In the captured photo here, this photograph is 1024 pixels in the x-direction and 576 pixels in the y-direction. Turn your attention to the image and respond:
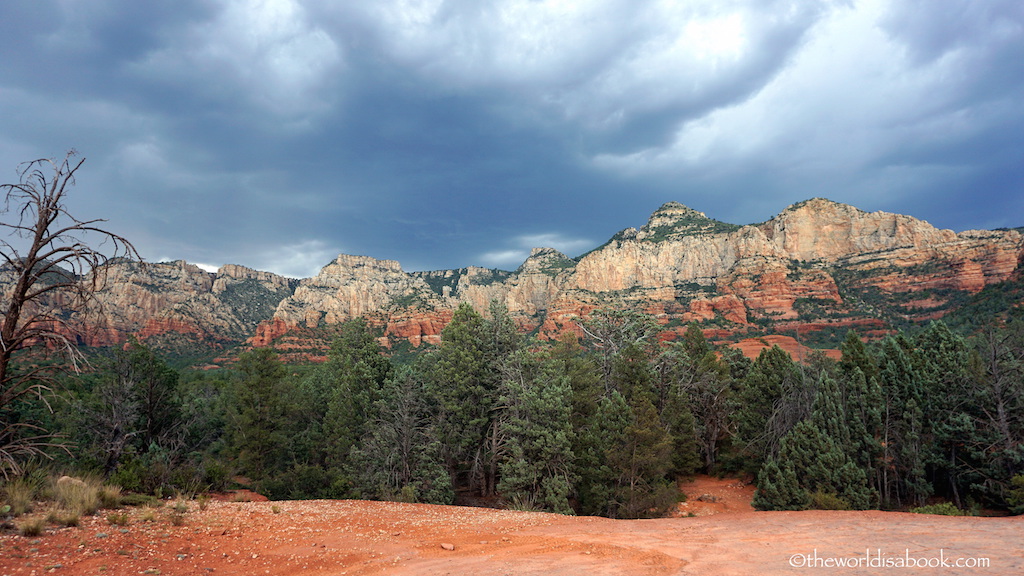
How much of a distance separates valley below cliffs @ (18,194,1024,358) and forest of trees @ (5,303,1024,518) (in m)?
74.2

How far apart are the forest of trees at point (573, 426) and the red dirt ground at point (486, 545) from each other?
19.8 feet

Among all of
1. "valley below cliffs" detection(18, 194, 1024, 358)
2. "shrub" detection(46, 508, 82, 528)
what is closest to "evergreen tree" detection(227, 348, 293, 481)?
"shrub" detection(46, 508, 82, 528)

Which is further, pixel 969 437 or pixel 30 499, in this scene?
pixel 969 437

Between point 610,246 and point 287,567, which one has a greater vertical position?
point 610,246

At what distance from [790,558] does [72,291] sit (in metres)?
12.6

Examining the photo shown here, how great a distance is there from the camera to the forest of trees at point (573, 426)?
61.2 ft

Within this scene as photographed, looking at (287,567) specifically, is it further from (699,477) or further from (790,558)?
(699,477)

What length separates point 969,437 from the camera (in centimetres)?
2023

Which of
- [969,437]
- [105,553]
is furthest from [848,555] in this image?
[969,437]

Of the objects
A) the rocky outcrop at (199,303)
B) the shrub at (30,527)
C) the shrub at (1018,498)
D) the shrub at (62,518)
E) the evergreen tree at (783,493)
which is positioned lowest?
the evergreen tree at (783,493)

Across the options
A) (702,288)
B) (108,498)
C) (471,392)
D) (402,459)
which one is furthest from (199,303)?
(702,288)

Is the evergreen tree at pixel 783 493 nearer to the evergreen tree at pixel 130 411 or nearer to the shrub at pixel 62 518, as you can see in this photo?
the shrub at pixel 62 518

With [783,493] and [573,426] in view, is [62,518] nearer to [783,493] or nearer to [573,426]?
[573,426]

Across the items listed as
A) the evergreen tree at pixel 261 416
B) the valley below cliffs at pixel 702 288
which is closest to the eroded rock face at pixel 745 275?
the valley below cliffs at pixel 702 288
